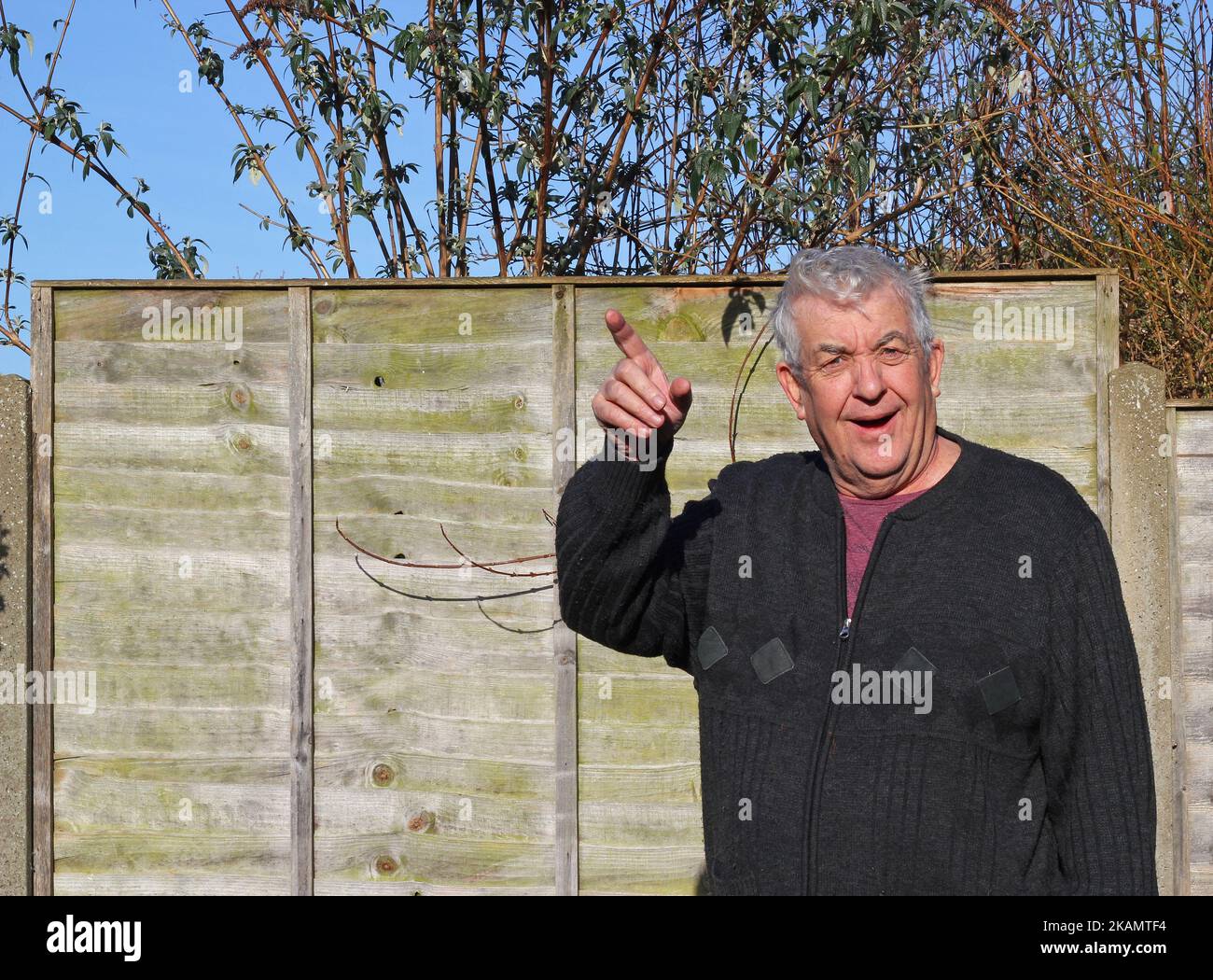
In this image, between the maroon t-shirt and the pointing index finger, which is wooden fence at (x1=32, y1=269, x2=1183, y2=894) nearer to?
the maroon t-shirt

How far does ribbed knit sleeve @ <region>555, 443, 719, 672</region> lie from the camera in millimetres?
2158

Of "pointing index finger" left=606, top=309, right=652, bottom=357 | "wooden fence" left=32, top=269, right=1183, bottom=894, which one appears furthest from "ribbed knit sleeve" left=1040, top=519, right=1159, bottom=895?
"wooden fence" left=32, top=269, right=1183, bottom=894

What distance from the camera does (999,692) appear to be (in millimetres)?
2094

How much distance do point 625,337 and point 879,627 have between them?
0.75 metres

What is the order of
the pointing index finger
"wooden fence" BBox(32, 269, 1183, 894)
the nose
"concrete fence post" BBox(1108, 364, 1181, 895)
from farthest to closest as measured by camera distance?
"wooden fence" BBox(32, 269, 1183, 894) < "concrete fence post" BBox(1108, 364, 1181, 895) < the nose < the pointing index finger

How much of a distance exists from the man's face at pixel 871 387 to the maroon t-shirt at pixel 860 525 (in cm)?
5

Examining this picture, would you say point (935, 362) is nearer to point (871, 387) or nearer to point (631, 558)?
point (871, 387)

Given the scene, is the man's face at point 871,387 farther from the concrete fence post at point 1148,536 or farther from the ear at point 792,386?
the concrete fence post at point 1148,536

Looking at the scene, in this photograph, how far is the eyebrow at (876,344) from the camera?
2281 mm

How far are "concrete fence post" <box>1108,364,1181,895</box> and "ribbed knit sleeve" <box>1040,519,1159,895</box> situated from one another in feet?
6.97

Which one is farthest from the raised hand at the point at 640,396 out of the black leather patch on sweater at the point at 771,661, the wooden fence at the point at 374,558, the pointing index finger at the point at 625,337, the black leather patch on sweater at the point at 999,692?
the wooden fence at the point at 374,558

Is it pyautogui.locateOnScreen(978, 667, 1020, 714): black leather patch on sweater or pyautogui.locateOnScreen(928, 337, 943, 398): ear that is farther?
pyautogui.locateOnScreen(928, 337, 943, 398): ear
